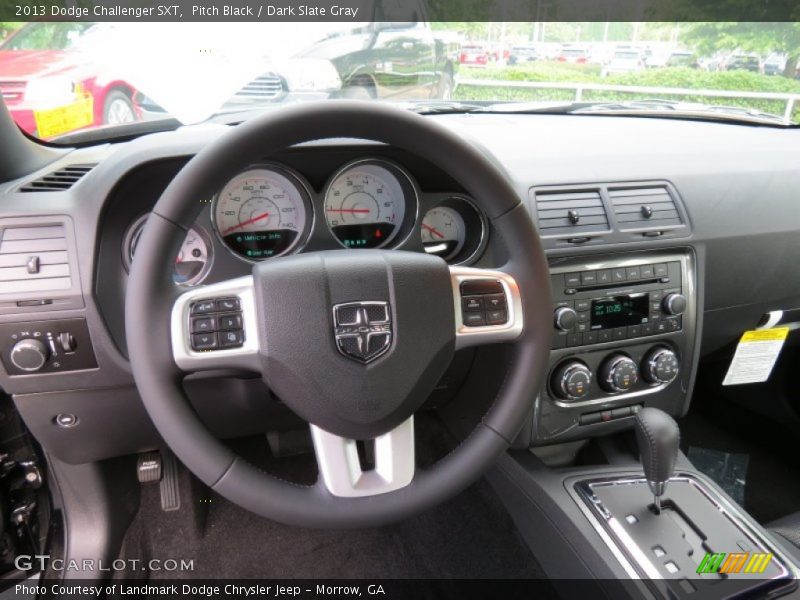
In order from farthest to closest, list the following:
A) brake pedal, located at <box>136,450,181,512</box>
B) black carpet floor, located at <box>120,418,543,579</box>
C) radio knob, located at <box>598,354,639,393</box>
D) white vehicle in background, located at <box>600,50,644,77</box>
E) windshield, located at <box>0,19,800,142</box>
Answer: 1. white vehicle in background, located at <box>600,50,644,77</box>
2. black carpet floor, located at <box>120,418,543,579</box>
3. brake pedal, located at <box>136,450,181,512</box>
4. radio knob, located at <box>598,354,639,393</box>
5. windshield, located at <box>0,19,800,142</box>

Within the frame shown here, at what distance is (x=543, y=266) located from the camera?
102cm

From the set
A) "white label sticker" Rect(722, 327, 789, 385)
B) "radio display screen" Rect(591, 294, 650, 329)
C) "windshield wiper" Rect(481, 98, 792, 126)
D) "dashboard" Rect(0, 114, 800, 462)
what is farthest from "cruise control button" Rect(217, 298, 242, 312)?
"white label sticker" Rect(722, 327, 789, 385)

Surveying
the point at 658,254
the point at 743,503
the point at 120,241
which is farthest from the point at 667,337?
the point at 120,241

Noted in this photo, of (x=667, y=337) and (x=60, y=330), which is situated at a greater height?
(x=60, y=330)

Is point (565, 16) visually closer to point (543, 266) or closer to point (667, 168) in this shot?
point (667, 168)

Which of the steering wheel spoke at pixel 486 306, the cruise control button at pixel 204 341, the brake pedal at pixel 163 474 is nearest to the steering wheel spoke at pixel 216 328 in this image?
the cruise control button at pixel 204 341

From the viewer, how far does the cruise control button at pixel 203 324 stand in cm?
93

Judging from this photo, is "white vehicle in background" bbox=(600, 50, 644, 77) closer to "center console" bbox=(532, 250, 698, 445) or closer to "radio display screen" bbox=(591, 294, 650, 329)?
"center console" bbox=(532, 250, 698, 445)

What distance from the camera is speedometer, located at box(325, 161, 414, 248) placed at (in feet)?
4.40

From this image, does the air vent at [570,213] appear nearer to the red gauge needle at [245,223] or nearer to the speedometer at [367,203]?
the speedometer at [367,203]

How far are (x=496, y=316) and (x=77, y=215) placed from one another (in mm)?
820

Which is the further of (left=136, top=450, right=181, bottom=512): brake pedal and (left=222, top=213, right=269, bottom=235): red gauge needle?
(left=136, top=450, right=181, bottom=512): brake pedal

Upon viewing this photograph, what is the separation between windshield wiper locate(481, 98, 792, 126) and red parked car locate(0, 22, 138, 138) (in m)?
1.13

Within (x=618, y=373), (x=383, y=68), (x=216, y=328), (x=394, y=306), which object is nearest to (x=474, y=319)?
(x=394, y=306)
